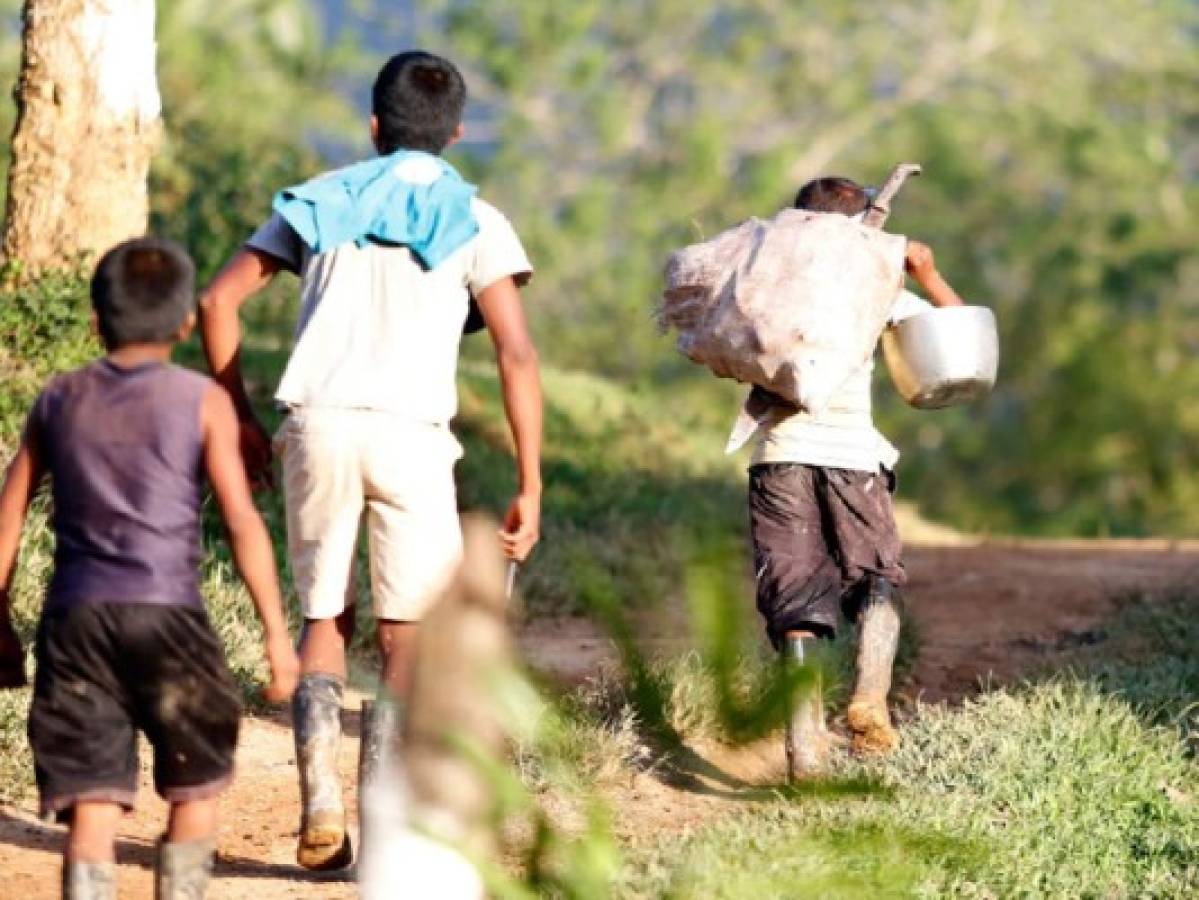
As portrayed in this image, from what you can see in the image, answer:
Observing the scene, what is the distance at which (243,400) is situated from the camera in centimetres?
543

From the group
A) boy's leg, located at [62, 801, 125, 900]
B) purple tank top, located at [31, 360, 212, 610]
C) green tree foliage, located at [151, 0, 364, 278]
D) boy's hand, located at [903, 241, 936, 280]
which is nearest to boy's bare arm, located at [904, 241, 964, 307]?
boy's hand, located at [903, 241, 936, 280]

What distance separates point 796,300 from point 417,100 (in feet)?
4.27

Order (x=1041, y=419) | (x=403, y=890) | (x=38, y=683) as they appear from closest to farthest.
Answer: (x=403, y=890) → (x=38, y=683) → (x=1041, y=419)

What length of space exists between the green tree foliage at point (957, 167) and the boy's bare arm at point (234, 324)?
753 inches

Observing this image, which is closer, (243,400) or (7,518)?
(7,518)

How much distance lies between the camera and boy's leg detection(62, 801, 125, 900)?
4.57m

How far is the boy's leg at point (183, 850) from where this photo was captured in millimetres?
4680

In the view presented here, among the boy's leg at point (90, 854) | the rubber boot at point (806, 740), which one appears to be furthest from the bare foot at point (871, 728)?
the boy's leg at point (90, 854)

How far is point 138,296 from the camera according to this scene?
4.67m

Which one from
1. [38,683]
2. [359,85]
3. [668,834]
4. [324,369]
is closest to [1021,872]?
[668,834]

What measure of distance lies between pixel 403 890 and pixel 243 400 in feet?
5.46

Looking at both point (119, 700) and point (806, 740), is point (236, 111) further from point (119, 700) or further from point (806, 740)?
point (119, 700)

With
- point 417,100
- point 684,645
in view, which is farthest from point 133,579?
point 684,645

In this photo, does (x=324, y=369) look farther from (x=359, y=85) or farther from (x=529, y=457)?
(x=359, y=85)
